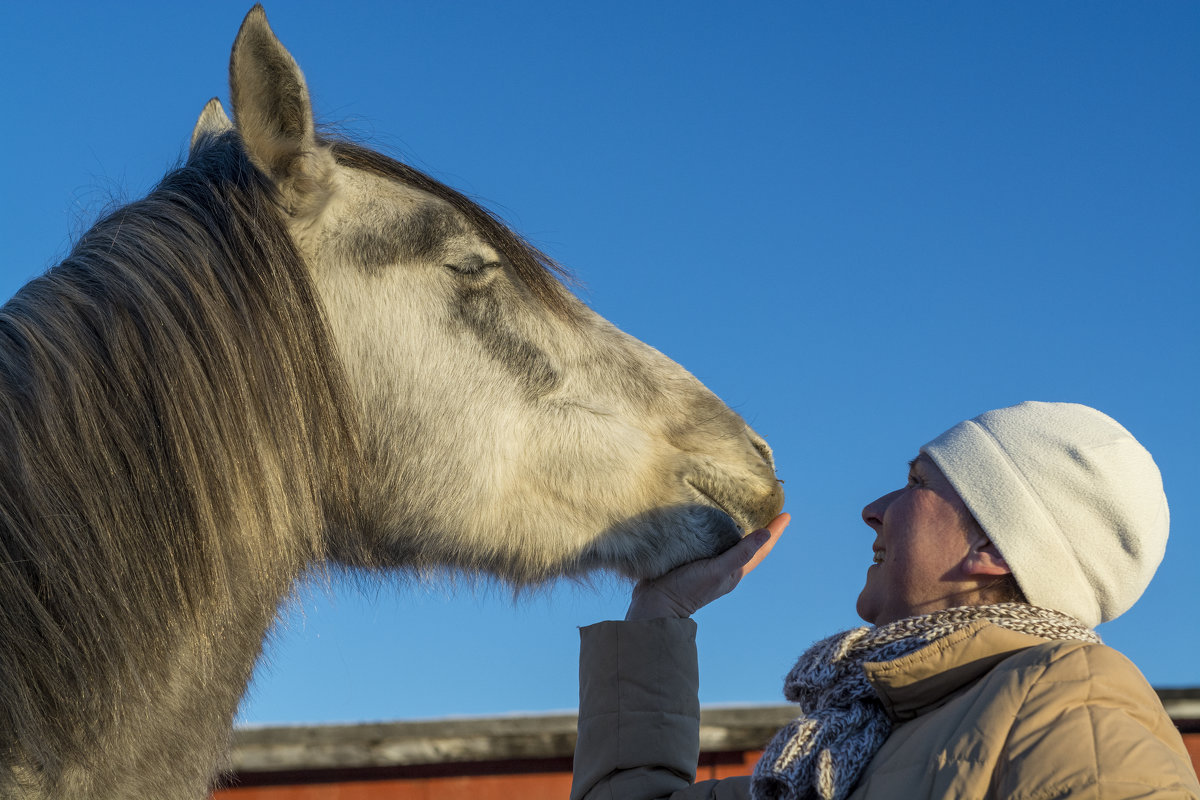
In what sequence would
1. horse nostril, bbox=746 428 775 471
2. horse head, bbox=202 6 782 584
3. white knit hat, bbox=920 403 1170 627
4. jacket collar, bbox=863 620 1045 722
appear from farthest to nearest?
horse nostril, bbox=746 428 775 471
horse head, bbox=202 6 782 584
white knit hat, bbox=920 403 1170 627
jacket collar, bbox=863 620 1045 722

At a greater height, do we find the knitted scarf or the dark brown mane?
the dark brown mane

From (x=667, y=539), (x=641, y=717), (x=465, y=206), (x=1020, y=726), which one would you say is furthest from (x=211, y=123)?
(x=1020, y=726)

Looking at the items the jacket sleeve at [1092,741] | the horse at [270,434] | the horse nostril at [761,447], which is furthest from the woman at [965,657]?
the horse at [270,434]

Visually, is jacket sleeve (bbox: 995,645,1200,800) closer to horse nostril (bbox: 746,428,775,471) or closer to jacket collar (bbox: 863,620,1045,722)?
jacket collar (bbox: 863,620,1045,722)

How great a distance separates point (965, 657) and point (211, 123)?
7.51 ft

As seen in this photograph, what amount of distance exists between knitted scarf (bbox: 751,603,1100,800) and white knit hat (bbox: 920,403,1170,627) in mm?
97

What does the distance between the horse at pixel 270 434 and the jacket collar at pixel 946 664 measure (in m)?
0.76

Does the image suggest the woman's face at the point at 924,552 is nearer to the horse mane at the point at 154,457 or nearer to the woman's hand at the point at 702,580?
the woman's hand at the point at 702,580

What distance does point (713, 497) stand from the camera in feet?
7.66

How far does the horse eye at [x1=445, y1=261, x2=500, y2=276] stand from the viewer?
223 cm

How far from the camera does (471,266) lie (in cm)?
224

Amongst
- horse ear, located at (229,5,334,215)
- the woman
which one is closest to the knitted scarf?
the woman

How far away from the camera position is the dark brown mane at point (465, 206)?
230 centimetres

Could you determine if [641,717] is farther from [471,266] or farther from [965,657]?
[471,266]
